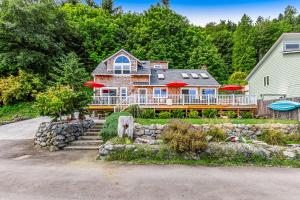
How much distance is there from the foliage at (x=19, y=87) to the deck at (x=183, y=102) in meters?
8.80

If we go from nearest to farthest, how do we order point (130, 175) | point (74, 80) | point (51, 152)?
point (130, 175) → point (51, 152) → point (74, 80)

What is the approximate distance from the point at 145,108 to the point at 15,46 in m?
18.9

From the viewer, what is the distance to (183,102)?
17672 mm

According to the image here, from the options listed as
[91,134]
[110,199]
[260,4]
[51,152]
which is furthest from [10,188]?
[260,4]

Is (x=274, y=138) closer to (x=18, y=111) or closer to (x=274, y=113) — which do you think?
(x=274, y=113)

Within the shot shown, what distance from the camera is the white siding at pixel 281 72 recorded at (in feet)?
62.0

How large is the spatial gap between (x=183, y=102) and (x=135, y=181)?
12087 millimetres

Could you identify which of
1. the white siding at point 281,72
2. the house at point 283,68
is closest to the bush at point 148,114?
the house at point 283,68

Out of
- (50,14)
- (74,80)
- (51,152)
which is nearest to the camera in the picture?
(51,152)

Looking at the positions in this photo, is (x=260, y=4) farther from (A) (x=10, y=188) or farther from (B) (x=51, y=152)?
(A) (x=10, y=188)

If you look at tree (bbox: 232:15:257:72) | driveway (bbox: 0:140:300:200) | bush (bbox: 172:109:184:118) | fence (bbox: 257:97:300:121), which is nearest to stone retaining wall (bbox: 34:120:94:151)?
driveway (bbox: 0:140:300:200)

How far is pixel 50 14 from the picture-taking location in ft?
92.5

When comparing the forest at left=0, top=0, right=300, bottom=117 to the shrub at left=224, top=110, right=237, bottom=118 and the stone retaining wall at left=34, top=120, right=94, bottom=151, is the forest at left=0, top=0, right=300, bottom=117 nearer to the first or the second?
the stone retaining wall at left=34, top=120, right=94, bottom=151

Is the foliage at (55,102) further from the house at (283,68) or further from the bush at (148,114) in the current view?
the house at (283,68)
